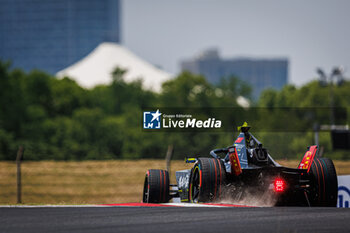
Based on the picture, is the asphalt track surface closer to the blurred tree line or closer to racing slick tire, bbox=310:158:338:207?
racing slick tire, bbox=310:158:338:207

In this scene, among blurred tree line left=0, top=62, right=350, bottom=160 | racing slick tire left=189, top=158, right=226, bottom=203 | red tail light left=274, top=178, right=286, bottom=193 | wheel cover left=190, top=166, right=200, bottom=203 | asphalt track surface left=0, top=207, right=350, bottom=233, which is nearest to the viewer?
asphalt track surface left=0, top=207, right=350, bottom=233

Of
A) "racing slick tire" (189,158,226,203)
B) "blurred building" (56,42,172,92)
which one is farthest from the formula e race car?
"blurred building" (56,42,172,92)

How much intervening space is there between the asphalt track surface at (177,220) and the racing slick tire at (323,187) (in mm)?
1742

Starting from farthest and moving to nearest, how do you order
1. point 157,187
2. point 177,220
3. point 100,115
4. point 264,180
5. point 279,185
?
point 100,115 → point 157,187 → point 264,180 → point 279,185 → point 177,220

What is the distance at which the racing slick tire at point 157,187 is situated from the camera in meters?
11.7

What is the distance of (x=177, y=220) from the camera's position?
7.55m

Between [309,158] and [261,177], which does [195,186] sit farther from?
[309,158]

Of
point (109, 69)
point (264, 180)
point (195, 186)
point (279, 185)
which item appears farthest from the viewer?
point (109, 69)

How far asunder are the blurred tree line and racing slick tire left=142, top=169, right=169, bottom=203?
43547 mm

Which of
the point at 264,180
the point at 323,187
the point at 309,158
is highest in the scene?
the point at 309,158

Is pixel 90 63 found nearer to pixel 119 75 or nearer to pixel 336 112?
pixel 119 75

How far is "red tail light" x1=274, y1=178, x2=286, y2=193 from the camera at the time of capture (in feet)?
32.5

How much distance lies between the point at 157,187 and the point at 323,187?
2806 mm

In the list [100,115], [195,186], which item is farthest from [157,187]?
[100,115]
